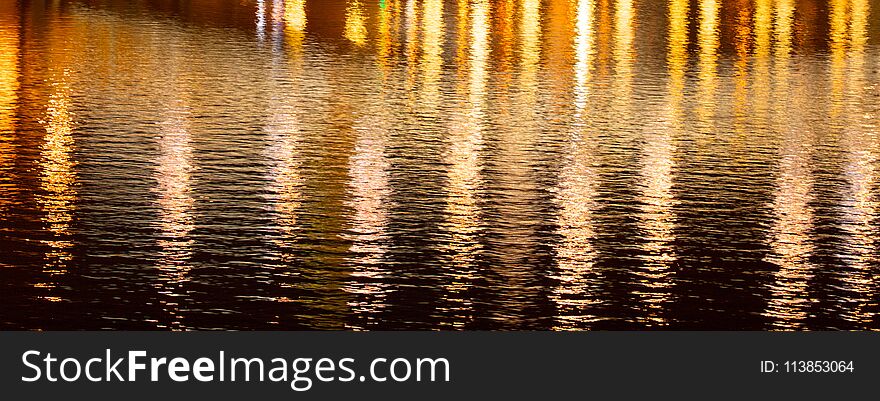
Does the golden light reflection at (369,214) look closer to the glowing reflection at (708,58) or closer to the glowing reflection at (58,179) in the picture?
the glowing reflection at (58,179)

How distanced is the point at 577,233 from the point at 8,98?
12409 mm

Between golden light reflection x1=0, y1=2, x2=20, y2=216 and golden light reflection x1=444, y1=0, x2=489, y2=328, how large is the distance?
4802 mm

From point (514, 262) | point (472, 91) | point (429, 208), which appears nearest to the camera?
point (514, 262)

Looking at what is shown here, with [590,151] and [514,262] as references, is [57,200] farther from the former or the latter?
[590,151]

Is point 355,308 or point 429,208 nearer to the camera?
point 355,308

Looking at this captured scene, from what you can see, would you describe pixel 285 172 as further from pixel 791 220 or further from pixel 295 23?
pixel 295 23

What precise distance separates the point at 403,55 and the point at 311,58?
204cm

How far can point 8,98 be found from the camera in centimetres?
2719

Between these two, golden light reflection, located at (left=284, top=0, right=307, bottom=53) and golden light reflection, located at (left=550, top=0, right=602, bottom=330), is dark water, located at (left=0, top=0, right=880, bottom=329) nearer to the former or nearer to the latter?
golden light reflection, located at (left=550, top=0, right=602, bottom=330)

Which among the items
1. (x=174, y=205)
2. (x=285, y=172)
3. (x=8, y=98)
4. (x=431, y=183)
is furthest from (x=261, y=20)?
(x=174, y=205)

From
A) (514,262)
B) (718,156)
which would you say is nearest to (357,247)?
(514,262)

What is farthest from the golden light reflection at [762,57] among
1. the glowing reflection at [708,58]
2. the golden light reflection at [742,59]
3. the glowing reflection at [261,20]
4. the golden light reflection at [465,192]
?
the glowing reflection at [261,20]

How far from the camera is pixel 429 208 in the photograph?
19094mm

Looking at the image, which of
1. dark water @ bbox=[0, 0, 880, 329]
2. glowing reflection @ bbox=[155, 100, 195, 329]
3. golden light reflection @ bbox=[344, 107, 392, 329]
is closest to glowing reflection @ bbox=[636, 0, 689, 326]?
dark water @ bbox=[0, 0, 880, 329]
